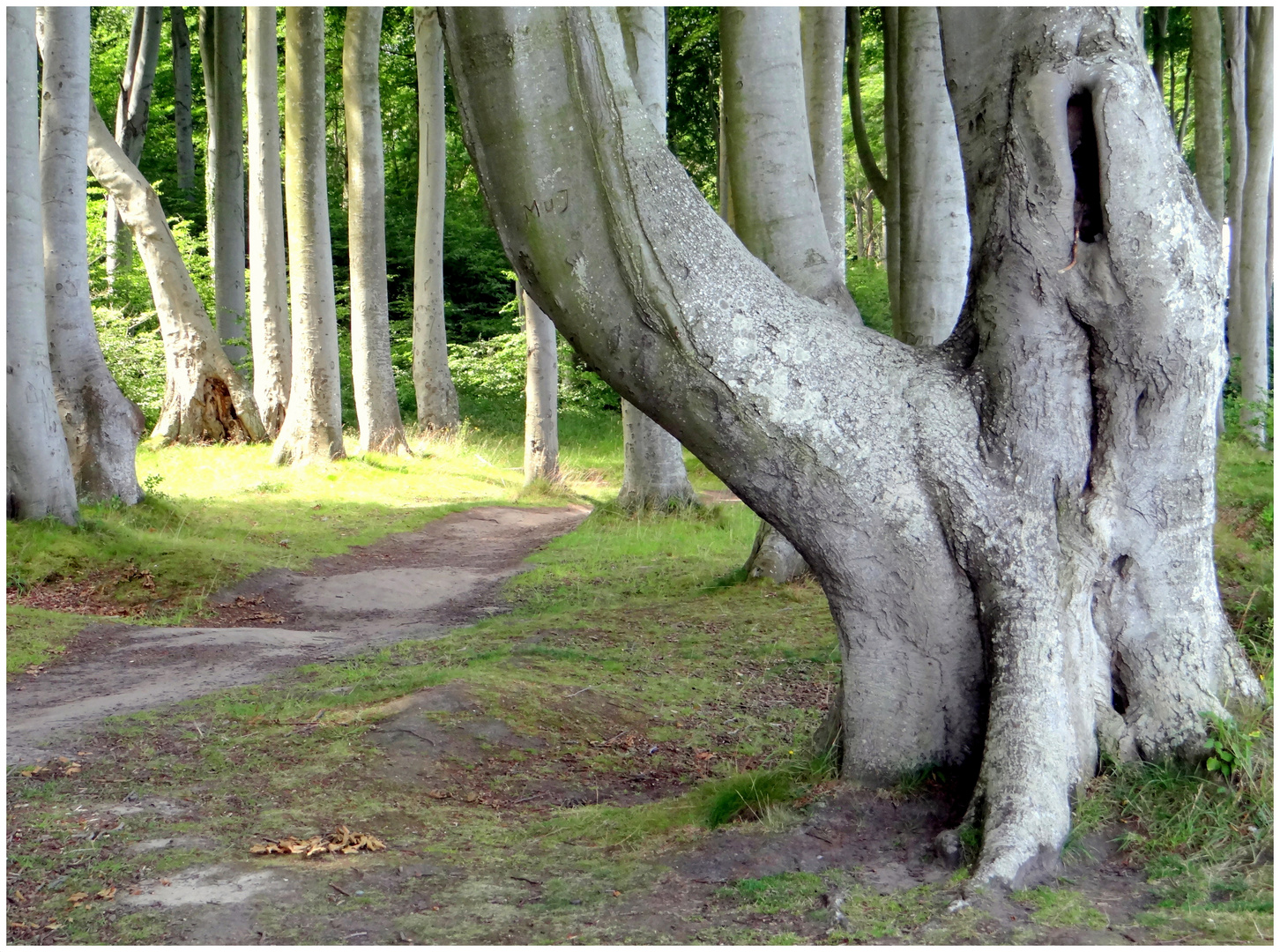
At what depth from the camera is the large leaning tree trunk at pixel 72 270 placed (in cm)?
1100

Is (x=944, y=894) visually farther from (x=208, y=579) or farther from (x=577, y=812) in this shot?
(x=208, y=579)

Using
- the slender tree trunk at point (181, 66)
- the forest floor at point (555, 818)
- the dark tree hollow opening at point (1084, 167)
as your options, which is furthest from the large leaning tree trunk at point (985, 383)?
the slender tree trunk at point (181, 66)

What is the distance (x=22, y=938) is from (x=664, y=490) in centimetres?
1024

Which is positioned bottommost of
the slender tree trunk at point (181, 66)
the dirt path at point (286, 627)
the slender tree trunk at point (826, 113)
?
the dirt path at point (286, 627)

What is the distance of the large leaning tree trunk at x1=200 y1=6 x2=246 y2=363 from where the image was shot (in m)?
21.1

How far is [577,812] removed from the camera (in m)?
4.27

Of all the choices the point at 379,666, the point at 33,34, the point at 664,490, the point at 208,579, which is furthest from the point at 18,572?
the point at 664,490

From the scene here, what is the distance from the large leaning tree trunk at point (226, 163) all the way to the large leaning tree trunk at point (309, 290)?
4.82 meters

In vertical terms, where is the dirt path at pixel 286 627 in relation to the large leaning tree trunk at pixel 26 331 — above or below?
below

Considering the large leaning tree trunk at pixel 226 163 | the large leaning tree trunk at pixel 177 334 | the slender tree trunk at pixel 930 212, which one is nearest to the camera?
the slender tree trunk at pixel 930 212

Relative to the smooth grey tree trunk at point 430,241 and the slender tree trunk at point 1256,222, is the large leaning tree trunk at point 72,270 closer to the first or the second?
the smooth grey tree trunk at point 430,241

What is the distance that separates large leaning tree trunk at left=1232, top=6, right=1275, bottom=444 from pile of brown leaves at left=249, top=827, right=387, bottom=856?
1544 centimetres

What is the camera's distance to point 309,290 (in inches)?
658

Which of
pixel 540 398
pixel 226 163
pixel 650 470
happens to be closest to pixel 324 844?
pixel 650 470
